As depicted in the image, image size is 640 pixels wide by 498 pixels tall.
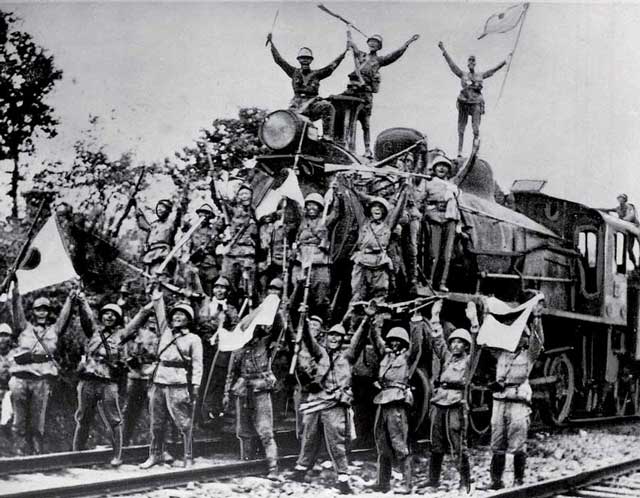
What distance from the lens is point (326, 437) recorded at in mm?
6574

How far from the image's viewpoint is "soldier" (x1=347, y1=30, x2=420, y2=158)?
25.1 ft

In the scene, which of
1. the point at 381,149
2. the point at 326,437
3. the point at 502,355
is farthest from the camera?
the point at 381,149

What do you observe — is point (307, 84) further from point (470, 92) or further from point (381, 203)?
point (470, 92)

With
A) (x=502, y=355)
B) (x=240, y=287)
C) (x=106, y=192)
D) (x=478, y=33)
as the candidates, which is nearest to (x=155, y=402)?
(x=240, y=287)

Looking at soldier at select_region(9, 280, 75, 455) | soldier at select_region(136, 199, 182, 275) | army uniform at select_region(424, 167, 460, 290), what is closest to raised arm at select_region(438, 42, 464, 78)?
army uniform at select_region(424, 167, 460, 290)

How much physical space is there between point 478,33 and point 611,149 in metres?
1.76

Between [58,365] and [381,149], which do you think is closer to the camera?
[58,365]

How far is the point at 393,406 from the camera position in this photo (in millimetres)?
6684

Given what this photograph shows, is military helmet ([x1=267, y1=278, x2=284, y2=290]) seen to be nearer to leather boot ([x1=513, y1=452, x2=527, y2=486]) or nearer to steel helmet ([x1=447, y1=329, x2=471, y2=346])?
steel helmet ([x1=447, y1=329, x2=471, y2=346])

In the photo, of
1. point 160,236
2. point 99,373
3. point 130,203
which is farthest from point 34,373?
point 130,203

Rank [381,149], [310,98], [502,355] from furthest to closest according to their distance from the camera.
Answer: [381,149] < [310,98] < [502,355]

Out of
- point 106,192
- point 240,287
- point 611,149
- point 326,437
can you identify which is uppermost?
point 611,149

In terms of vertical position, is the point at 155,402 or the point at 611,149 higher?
the point at 611,149

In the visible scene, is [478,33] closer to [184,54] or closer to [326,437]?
[184,54]
